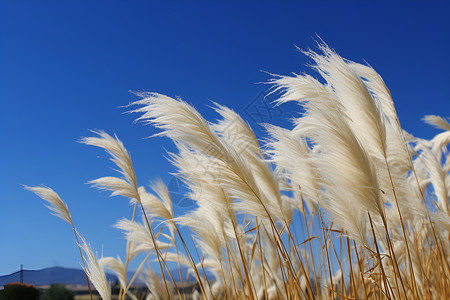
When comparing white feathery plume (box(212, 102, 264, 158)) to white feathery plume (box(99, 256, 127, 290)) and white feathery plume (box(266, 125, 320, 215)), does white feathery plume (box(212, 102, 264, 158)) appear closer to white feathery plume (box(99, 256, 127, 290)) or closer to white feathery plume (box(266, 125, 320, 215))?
white feathery plume (box(266, 125, 320, 215))

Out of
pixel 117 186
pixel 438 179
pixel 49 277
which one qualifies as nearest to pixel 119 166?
pixel 117 186

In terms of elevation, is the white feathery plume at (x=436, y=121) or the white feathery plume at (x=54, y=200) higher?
the white feathery plume at (x=436, y=121)

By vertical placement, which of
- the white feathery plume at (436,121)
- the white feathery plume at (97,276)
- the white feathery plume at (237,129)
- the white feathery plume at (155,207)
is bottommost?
the white feathery plume at (97,276)

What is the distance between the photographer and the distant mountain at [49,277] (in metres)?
3.00

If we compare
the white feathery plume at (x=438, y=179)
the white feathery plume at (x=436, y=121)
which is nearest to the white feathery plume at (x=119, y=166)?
the white feathery plume at (x=438, y=179)

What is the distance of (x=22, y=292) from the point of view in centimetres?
299

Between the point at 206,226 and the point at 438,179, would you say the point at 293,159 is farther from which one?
the point at 438,179

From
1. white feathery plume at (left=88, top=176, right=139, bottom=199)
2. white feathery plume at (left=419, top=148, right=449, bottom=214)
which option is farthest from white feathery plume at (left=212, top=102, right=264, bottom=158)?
white feathery plume at (left=419, top=148, right=449, bottom=214)

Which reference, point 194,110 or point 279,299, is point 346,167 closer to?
point 194,110

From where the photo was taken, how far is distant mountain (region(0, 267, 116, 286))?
3.00 m

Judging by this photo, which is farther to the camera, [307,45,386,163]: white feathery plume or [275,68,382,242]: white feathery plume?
[307,45,386,163]: white feathery plume

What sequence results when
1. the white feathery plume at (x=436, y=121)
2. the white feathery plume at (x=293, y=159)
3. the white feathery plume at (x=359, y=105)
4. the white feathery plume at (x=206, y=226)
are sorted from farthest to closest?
the white feathery plume at (x=436, y=121), the white feathery plume at (x=206, y=226), the white feathery plume at (x=293, y=159), the white feathery plume at (x=359, y=105)

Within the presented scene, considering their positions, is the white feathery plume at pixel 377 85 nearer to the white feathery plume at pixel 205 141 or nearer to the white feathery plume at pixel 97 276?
the white feathery plume at pixel 205 141

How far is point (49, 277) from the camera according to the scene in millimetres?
5051
